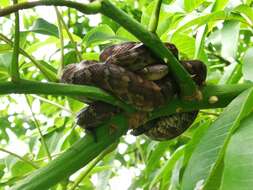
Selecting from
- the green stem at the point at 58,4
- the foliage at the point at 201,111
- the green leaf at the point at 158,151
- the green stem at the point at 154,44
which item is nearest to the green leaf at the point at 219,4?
the foliage at the point at 201,111

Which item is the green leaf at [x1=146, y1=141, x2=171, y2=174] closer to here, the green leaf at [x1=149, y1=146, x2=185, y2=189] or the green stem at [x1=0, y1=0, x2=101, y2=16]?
the green leaf at [x1=149, y1=146, x2=185, y2=189]

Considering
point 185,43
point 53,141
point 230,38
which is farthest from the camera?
point 53,141

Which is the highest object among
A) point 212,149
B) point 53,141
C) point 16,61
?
point 16,61

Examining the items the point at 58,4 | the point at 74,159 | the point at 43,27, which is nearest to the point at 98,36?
the point at 43,27

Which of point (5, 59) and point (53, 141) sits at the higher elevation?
point (5, 59)

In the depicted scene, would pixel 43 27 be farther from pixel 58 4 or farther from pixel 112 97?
pixel 58 4

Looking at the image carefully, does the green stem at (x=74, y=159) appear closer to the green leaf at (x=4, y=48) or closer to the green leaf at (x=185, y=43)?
the green leaf at (x=4, y=48)

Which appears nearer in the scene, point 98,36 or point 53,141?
point 98,36
